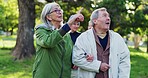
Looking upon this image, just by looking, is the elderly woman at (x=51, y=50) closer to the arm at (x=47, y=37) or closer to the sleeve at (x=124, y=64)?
the arm at (x=47, y=37)

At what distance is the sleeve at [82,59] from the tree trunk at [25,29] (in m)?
9.25

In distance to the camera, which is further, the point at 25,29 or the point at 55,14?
the point at 25,29

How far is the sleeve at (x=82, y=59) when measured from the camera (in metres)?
3.70

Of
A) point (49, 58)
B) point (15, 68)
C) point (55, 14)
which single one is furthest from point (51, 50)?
point (15, 68)

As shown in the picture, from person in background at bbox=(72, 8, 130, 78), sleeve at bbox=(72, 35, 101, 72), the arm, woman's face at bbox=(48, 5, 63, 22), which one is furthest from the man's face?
the arm

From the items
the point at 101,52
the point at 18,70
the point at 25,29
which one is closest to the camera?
the point at 101,52

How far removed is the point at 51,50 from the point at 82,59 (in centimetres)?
41

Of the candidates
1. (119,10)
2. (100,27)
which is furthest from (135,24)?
(100,27)

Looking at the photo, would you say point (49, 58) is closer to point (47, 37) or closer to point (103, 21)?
point (47, 37)

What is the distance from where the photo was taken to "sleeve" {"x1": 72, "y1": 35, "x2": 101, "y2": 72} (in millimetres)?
3700

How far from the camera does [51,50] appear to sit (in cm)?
355

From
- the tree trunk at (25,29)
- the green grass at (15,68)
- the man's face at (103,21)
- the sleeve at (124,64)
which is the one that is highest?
the man's face at (103,21)

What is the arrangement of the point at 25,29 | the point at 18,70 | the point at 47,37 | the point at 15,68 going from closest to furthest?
the point at 47,37 → the point at 18,70 → the point at 15,68 → the point at 25,29

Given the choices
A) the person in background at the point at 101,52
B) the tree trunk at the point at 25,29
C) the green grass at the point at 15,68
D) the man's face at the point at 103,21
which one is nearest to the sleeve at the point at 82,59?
the person in background at the point at 101,52
